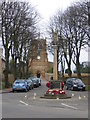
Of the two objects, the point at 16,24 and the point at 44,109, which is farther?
the point at 16,24

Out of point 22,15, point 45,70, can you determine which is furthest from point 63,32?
point 45,70

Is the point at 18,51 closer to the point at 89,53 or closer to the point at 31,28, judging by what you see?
the point at 31,28

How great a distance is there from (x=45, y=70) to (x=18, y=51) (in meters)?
56.3

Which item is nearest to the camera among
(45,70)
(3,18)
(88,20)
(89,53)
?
(88,20)

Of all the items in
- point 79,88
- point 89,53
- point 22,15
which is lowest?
point 79,88

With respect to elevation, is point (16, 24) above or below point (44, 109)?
above

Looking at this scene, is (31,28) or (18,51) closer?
(31,28)

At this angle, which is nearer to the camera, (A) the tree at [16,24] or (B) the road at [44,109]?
(B) the road at [44,109]

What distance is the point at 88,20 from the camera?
30.3 m

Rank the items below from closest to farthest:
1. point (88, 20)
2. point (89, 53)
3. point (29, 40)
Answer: point (88, 20) < point (89, 53) < point (29, 40)

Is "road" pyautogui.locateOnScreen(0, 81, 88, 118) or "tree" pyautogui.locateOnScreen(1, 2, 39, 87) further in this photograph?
"tree" pyautogui.locateOnScreen(1, 2, 39, 87)

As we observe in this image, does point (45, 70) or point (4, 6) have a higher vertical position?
point (4, 6)

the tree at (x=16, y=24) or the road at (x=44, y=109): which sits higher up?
the tree at (x=16, y=24)

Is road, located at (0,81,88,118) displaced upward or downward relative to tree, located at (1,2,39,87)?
downward
